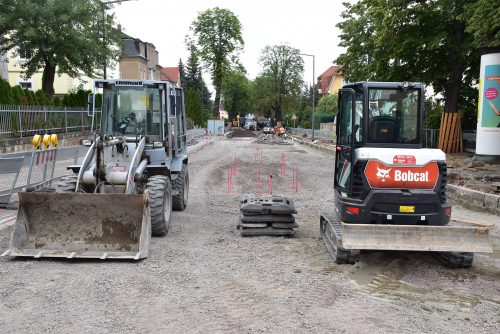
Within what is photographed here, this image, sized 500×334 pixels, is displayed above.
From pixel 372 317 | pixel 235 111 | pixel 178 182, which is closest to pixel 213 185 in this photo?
pixel 178 182

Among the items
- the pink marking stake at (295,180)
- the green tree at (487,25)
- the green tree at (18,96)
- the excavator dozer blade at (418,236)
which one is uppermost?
the green tree at (487,25)

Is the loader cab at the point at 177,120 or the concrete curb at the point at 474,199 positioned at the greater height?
the loader cab at the point at 177,120

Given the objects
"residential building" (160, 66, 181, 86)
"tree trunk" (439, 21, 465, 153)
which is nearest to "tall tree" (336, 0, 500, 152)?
"tree trunk" (439, 21, 465, 153)

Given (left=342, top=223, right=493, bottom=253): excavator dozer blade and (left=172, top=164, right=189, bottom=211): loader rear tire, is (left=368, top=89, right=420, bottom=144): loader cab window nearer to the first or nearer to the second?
(left=342, top=223, right=493, bottom=253): excavator dozer blade

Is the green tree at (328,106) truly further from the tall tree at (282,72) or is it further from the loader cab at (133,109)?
the loader cab at (133,109)

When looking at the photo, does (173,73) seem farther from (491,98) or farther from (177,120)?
(177,120)

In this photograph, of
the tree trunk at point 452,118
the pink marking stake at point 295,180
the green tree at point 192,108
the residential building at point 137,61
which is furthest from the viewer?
the residential building at point 137,61

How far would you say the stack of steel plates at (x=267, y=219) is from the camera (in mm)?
8852

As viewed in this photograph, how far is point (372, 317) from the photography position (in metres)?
5.41

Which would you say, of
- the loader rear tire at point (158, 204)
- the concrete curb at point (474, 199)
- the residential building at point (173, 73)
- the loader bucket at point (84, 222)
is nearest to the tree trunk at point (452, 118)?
the concrete curb at point (474, 199)

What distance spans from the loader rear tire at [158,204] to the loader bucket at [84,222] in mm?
872

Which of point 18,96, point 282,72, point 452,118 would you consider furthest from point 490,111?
point 282,72

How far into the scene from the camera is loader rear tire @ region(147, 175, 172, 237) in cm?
831

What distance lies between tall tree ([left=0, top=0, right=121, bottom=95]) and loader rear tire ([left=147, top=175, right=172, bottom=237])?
17.3m
